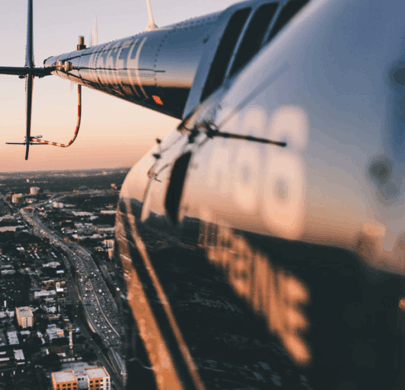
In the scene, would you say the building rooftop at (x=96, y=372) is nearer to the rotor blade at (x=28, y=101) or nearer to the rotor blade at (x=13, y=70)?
the rotor blade at (x=28, y=101)

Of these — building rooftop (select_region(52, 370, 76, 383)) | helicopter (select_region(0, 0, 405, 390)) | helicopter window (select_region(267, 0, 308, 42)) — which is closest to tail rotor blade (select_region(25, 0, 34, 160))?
helicopter (select_region(0, 0, 405, 390))

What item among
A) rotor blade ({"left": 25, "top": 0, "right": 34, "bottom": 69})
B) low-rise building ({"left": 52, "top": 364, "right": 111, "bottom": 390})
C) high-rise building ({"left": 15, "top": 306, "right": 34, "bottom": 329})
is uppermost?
rotor blade ({"left": 25, "top": 0, "right": 34, "bottom": 69})

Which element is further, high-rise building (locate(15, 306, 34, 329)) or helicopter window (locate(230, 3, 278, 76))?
high-rise building (locate(15, 306, 34, 329))

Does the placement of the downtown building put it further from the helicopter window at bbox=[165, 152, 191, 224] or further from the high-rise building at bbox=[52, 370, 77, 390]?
the helicopter window at bbox=[165, 152, 191, 224]

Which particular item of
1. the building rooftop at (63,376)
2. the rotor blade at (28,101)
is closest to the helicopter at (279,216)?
the rotor blade at (28,101)

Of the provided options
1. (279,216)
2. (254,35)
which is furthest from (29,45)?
(279,216)

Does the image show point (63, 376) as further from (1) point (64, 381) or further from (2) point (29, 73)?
(2) point (29, 73)

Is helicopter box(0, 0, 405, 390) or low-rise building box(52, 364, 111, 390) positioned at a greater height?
helicopter box(0, 0, 405, 390)

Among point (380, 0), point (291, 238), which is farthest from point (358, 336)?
point (380, 0)
